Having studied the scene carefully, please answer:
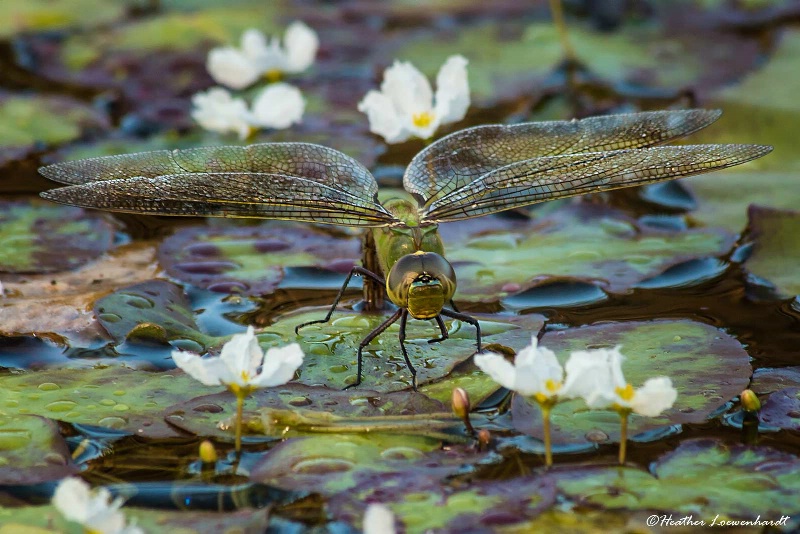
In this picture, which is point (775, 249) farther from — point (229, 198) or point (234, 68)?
point (234, 68)

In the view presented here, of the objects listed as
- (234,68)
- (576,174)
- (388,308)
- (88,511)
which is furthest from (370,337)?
(234,68)

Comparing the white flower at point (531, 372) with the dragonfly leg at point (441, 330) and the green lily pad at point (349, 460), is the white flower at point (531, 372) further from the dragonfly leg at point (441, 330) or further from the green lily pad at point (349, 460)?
the dragonfly leg at point (441, 330)

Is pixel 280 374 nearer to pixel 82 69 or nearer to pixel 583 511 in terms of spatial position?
pixel 583 511

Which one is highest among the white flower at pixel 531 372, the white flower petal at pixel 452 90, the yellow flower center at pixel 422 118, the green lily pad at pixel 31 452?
the white flower petal at pixel 452 90

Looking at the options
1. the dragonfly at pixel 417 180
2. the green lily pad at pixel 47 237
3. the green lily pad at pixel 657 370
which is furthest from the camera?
the green lily pad at pixel 47 237

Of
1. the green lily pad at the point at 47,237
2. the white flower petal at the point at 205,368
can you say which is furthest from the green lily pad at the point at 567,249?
the green lily pad at the point at 47,237
